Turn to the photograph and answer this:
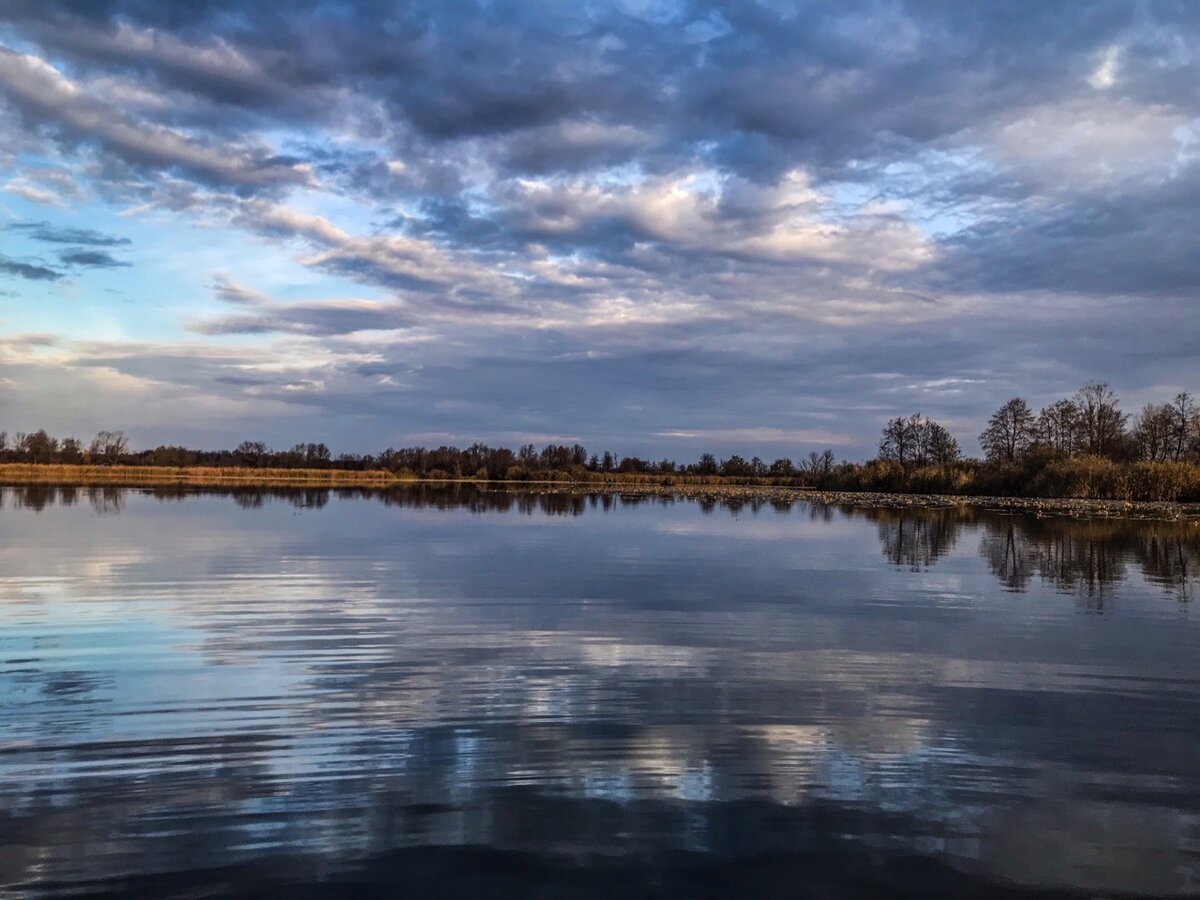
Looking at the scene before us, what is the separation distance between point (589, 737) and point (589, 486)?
86867mm

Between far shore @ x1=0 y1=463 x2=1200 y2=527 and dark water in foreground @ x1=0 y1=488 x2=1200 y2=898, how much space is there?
3287 centimetres

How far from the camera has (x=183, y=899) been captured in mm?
3984

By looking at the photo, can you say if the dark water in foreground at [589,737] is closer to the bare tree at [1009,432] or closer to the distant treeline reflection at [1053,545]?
the distant treeline reflection at [1053,545]

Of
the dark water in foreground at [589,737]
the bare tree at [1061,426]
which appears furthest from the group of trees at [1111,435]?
the dark water in foreground at [589,737]

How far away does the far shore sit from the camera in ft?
148

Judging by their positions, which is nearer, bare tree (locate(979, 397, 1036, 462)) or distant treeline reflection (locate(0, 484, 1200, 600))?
distant treeline reflection (locate(0, 484, 1200, 600))

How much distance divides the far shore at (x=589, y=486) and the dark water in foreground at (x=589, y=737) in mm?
32867

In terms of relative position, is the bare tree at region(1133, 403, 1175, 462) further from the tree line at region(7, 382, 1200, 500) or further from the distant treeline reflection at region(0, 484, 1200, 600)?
the distant treeline reflection at region(0, 484, 1200, 600)

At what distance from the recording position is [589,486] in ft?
306

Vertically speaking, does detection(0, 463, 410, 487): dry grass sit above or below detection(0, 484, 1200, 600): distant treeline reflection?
above

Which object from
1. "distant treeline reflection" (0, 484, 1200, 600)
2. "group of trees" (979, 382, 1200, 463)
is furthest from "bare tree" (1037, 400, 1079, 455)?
"distant treeline reflection" (0, 484, 1200, 600)

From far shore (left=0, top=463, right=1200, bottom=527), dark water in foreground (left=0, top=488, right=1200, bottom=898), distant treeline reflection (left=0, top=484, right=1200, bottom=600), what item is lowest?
dark water in foreground (left=0, top=488, right=1200, bottom=898)

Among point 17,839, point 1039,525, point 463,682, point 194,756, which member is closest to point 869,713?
point 463,682

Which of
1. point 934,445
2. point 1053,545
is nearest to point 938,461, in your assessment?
point 934,445
